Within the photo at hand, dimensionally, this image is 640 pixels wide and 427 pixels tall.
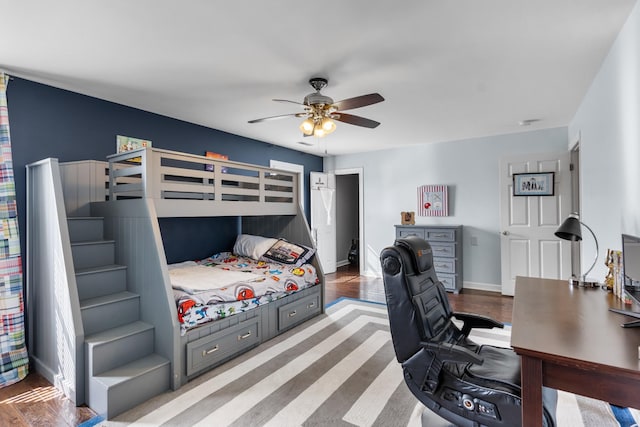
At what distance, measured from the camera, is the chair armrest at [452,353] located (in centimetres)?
135

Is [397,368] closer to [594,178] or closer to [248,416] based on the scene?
[248,416]

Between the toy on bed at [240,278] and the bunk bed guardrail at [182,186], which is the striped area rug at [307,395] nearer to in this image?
the toy on bed at [240,278]

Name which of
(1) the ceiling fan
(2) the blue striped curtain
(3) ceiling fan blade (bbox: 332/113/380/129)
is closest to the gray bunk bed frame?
(2) the blue striped curtain

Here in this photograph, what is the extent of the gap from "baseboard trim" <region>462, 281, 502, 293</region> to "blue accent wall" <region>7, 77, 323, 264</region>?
4.13m

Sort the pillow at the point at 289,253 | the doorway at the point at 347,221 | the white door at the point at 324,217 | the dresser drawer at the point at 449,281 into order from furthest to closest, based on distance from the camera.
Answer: the doorway at the point at 347,221, the white door at the point at 324,217, the dresser drawer at the point at 449,281, the pillow at the point at 289,253

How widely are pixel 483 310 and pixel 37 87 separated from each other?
5168mm

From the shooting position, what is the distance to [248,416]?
6.52 ft

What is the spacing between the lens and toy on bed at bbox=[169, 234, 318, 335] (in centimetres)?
257

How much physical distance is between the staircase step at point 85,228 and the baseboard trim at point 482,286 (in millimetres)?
4955

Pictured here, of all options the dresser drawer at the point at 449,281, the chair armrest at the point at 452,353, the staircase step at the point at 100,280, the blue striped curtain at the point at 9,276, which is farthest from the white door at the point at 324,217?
the chair armrest at the point at 452,353

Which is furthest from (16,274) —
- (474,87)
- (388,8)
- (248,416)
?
(474,87)

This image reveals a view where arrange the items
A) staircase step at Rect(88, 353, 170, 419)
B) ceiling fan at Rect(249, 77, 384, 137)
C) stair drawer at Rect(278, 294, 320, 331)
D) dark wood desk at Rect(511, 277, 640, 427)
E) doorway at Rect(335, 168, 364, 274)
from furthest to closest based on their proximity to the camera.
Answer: doorway at Rect(335, 168, 364, 274) → stair drawer at Rect(278, 294, 320, 331) → ceiling fan at Rect(249, 77, 384, 137) → staircase step at Rect(88, 353, 170, 419) → dark wood desk at Rect(511, 277, 640, 427)

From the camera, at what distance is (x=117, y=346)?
2.24 metres

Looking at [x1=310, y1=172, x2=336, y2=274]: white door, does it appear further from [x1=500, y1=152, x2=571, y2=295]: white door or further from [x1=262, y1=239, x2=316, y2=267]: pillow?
[x1=500, y1=152, x2=571, y2=295]: white door
